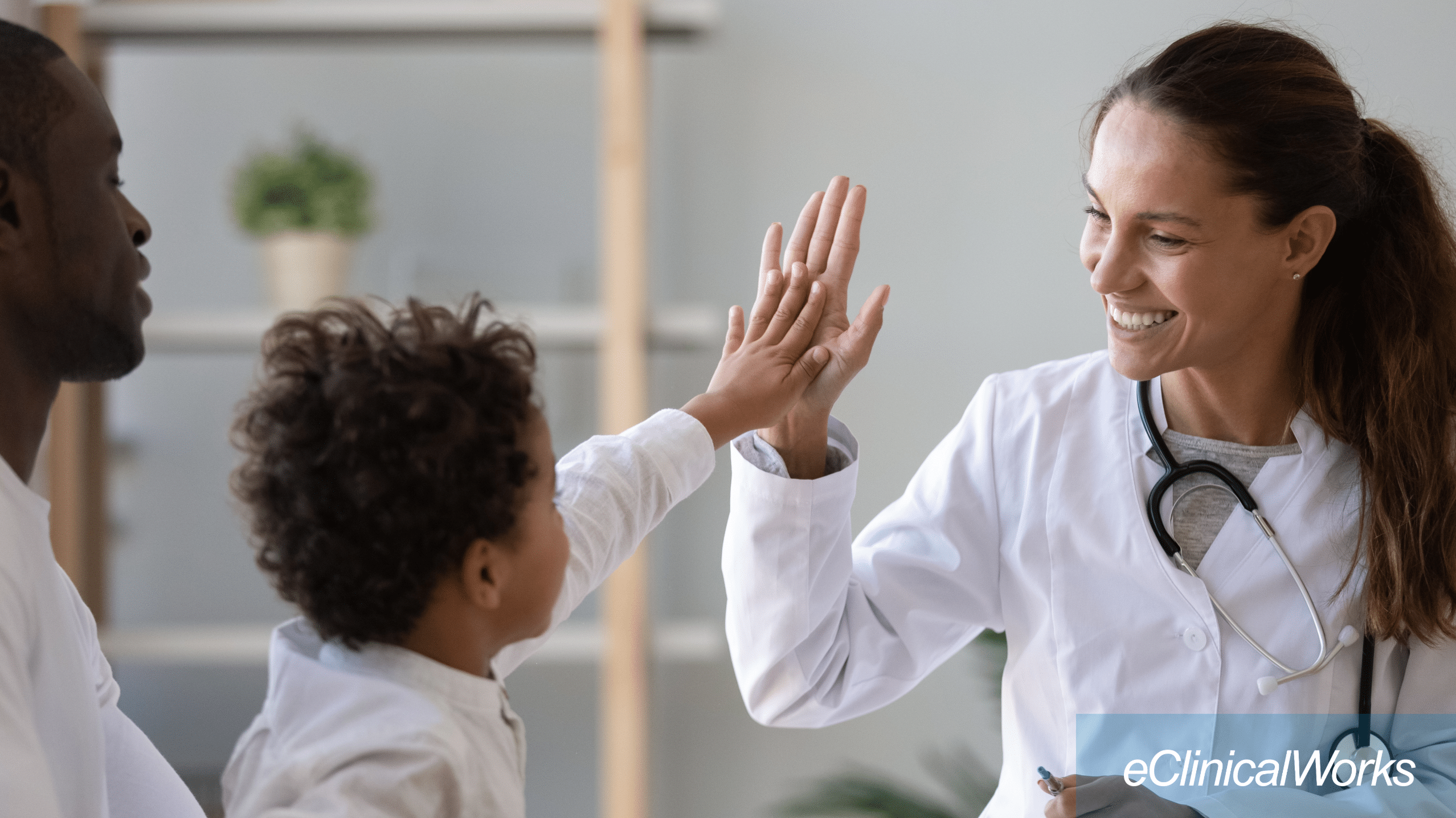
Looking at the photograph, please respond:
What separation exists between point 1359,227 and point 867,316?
22.9 inches

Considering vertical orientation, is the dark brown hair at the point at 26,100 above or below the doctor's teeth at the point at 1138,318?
above

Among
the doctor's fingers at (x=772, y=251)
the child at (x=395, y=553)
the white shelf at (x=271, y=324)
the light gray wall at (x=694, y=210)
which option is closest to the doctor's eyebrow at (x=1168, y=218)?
the doctor's fingers at (x=772, y=251)

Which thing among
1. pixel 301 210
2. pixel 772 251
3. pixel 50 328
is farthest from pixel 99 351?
pixel 301 210

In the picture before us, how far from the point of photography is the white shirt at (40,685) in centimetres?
A: 53

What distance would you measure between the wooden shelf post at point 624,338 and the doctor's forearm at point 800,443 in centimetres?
89

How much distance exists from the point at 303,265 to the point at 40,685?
1608mm

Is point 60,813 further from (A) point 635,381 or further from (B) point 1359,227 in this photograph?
(A) point 635,381

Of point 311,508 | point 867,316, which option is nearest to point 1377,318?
point 867,316

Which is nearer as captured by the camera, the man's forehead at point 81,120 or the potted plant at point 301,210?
the man's forehead at point 81,120

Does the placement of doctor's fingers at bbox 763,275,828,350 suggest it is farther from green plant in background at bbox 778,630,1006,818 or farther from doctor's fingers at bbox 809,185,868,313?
green plant in background at bbox 778,630,1006,818

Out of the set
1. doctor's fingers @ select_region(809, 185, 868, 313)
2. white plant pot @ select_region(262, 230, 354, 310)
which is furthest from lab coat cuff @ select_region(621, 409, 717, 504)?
white plant pot @ select_region(262, 230, 354, 310)

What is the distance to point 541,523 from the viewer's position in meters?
0.71

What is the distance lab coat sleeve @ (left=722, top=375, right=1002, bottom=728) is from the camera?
45.7 inches

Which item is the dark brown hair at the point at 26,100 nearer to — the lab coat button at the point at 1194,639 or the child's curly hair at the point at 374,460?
the child's curly hair at the point at 374,460
